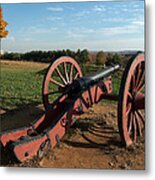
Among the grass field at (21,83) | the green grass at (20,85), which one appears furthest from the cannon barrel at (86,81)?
the green grass at (20,85)

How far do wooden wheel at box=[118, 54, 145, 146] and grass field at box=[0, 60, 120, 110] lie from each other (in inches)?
16.0

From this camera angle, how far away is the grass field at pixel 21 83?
2.96 meters

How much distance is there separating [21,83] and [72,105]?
539 millimetres

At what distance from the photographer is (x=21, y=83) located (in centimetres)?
310

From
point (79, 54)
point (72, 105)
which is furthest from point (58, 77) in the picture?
point (72, 105)

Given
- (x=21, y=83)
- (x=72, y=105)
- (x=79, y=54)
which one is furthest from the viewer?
(x=21, y=83)

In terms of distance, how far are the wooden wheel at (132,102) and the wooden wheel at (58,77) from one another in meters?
0.71

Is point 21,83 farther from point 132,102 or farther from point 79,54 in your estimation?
point 132,102

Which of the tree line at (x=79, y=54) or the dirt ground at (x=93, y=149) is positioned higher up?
the tree line at (x=79, y=54)

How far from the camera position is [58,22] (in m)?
2.79

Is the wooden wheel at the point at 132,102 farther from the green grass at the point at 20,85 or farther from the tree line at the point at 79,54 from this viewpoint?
the green grass at the point at 20,85

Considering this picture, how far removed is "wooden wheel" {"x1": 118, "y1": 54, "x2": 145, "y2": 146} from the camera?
2551 mm

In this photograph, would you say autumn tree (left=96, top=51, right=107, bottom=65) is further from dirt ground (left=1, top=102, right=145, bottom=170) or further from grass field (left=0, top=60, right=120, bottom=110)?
dirt ground (left=1, top=102, right=145, bottom=170)

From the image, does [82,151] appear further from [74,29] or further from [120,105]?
[74,29]
